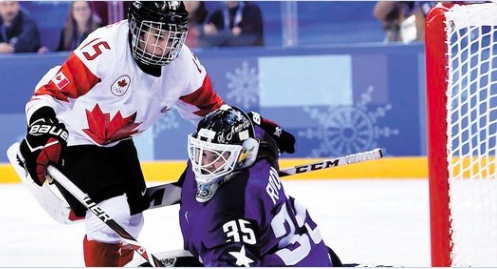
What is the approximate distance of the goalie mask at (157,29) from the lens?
8.49ft

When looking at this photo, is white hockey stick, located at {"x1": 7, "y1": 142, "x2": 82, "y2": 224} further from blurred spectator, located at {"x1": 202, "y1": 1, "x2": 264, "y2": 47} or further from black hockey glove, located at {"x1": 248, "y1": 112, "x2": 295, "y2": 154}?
blurred spectator, located at {"x1": 202, "y1": 1, "x2": 264, "y2": 47}

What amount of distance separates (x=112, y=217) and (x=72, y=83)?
389 millimetres

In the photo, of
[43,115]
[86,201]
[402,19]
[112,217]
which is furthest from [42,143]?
[402,19]

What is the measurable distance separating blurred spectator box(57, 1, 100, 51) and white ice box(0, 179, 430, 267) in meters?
0.93

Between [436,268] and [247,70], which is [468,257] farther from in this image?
[247,70]

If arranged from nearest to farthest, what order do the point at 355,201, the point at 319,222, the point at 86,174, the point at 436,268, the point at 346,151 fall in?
1. the point at 436,268
2. the point at 86,174
3. the point at 319,222
4. the point at 355,201
5. the point at 346,151

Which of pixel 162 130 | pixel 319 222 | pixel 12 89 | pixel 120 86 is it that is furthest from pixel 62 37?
pixel 120 86

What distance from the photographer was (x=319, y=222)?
13.5ft

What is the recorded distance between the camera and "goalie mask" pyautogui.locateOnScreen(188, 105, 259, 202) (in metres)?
2.26

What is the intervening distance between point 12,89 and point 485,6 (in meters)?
3.55

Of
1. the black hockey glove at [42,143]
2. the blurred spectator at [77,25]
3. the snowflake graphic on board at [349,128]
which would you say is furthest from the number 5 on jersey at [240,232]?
the blurred spectator at [77,25]

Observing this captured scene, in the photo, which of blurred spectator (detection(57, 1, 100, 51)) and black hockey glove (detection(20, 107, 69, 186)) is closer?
black hockey glove (detection(20, 107, 69, 186))

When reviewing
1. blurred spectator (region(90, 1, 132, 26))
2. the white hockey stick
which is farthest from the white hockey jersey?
blurred spectator (region(90, 1, 132, 26))

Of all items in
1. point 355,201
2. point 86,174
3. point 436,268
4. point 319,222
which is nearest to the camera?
point 436,268
